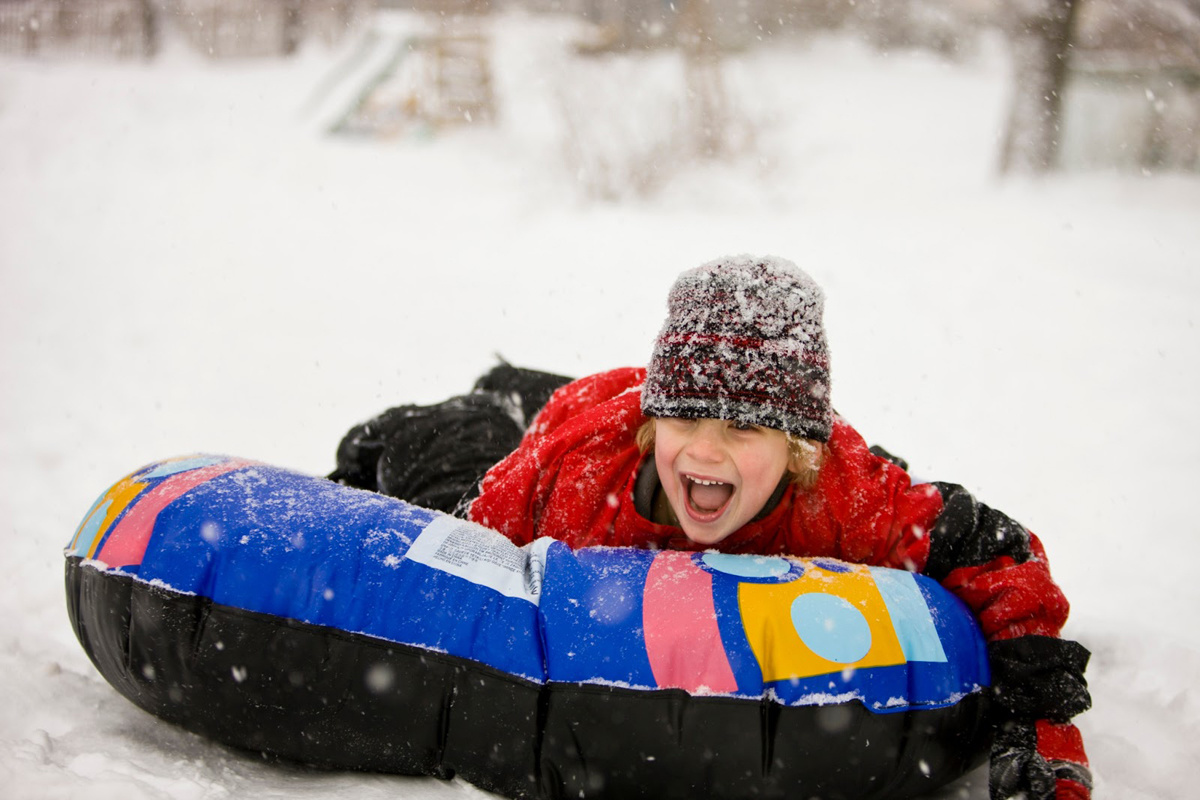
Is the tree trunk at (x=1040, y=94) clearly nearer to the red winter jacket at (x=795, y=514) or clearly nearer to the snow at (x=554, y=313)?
the snow at (x=554, y=313)

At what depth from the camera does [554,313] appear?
546 cm

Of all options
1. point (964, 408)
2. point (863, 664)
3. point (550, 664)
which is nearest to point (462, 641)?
point (550, 664)

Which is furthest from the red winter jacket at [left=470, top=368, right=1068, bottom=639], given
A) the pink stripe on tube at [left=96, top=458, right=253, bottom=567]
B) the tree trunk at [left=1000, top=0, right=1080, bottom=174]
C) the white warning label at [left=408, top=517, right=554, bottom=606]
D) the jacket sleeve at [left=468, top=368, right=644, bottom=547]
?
the tree trunk at [left=1000, top=0, right=1080, bottom=174]

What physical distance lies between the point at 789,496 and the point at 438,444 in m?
1.19

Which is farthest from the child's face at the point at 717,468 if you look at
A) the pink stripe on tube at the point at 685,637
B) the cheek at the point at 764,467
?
the pink stripe on tube at the point at 685,637

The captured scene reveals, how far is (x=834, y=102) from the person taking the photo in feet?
36.3

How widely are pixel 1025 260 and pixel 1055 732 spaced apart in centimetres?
469

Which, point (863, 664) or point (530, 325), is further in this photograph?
point (530, 325)

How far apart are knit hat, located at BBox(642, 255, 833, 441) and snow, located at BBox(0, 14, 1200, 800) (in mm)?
875

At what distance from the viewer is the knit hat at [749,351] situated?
190 cm

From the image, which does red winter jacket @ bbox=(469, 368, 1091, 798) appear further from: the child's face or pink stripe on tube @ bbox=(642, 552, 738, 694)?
pink stripe on tube @ bbox=(642, 552, 738, 694)

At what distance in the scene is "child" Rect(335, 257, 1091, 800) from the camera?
1744 millimetres

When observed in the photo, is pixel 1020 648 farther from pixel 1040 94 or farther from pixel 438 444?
pixel 1040 94

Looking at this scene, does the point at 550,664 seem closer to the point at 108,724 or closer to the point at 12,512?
the point at 108,724
